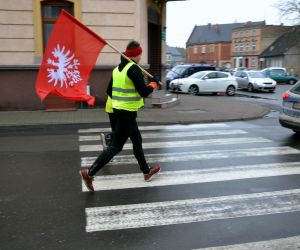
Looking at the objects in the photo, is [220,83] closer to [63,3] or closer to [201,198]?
[63,3]

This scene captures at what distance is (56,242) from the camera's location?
3.95 metres

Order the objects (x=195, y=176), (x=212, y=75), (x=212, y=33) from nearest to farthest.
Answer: (x=195, y=176) < (x=212, y=75) < (x=212, y=33)

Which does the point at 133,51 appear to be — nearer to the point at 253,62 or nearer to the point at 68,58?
the point at 68,58

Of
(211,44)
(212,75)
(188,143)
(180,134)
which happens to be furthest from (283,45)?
(188,143)

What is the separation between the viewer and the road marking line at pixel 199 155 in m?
7.25

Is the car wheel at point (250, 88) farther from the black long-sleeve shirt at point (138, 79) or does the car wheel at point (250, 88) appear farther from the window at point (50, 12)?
the black long-sleeve shirt at point (138, 79)

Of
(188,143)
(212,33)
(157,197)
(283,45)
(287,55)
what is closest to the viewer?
(157,197)

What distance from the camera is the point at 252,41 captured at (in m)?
85.6

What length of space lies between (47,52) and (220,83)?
18.7 m

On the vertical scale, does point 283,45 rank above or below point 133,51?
above

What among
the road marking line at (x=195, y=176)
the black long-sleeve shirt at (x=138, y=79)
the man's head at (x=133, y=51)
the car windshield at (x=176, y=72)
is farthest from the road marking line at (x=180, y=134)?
the car windshield at (x=176, y=72)

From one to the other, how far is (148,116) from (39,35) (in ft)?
14.9

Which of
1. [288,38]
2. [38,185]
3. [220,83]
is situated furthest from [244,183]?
[288,38]

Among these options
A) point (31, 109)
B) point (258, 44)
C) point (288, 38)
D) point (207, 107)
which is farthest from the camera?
point (258, 44)
